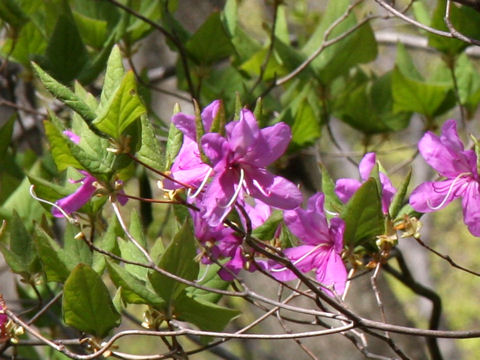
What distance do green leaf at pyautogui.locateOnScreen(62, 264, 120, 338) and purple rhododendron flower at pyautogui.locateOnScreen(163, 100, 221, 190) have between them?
0.39 ft

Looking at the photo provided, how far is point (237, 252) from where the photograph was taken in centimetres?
88

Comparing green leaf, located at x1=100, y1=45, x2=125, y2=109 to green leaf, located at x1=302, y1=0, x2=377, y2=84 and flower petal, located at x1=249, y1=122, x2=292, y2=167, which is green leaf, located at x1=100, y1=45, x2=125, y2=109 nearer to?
flower petal, located at x1=249, y1=122, x2=292, y2=167

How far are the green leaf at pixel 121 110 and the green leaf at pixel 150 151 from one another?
0.13 feet

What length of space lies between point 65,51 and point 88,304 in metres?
0.52

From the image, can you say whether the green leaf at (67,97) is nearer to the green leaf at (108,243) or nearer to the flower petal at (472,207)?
the green leaf at (108,243)

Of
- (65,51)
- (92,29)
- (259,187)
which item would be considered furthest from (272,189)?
(92,29)

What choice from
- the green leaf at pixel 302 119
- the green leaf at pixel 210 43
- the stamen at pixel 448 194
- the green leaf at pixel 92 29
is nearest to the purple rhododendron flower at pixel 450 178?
the stamen at pixel 448 194

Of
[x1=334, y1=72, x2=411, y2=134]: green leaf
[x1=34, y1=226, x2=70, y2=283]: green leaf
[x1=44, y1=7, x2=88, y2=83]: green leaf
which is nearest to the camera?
[x1=34, y1=226, x2=70, y2=283]: green leaf

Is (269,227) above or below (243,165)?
below

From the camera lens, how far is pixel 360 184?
0.86 m

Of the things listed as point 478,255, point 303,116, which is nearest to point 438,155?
point 303,116

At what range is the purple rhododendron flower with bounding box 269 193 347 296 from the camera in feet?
2.74

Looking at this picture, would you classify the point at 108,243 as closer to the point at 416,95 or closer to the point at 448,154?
the point at 448,154

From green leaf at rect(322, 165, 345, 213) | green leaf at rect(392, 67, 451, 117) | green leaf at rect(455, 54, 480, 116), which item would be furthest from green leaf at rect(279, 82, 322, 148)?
green leaf at rect(322, 165, 345, 213)
